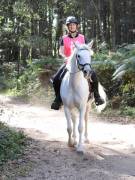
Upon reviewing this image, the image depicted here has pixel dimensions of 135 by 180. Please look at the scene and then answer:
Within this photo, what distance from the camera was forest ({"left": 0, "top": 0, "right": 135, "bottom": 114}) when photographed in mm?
18375

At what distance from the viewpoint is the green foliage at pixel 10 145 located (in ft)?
28.8

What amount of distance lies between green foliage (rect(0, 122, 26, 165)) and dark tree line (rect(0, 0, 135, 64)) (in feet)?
60.3

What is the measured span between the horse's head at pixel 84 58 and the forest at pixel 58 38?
6923 millimetres

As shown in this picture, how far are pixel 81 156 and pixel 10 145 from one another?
1635 mm

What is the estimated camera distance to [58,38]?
36.8m

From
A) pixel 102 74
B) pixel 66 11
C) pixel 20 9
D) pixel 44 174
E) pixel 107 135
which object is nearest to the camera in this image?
pixel 44 174

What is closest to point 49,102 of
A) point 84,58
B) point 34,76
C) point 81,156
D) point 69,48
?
point 34,76

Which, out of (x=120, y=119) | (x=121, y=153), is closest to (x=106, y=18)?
(x=120, y=119)

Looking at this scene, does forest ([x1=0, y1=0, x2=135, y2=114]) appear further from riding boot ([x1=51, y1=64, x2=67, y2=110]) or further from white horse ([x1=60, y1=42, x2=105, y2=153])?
white horse ([x1=60, y1=42, x2=105, y2=153])

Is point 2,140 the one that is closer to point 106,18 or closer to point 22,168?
point 22,168

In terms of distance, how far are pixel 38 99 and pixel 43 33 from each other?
16.5 metres

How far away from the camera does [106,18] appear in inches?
1553

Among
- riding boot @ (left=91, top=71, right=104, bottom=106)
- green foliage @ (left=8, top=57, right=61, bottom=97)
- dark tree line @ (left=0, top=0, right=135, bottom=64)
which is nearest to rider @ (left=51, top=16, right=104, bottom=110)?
riding boot @ (left=91, top=71, right=104, bottom=106)

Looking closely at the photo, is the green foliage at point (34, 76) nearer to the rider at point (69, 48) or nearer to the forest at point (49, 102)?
the forest at point (49, 102)
